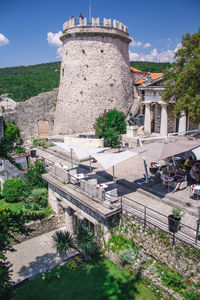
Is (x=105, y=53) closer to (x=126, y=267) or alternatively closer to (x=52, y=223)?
(x=52, y=223)

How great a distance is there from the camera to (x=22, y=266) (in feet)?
30.5

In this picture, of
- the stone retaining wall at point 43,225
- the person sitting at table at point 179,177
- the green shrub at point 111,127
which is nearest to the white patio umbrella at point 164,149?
the person sitting at table at point 179,177

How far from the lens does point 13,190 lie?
532 inches

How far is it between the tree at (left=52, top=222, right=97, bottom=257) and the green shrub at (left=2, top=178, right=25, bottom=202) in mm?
5198

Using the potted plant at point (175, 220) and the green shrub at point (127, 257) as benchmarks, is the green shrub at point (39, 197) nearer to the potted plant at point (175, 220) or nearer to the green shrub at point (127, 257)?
the green shrub at point (127, 257)

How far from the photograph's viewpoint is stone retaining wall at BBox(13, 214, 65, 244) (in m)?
11.0

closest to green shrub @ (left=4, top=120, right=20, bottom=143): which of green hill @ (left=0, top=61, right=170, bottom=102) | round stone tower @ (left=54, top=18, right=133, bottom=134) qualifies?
round stone tower @ (left=54, top=18, right=133, bottom=134)

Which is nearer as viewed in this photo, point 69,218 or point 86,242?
point 86,242

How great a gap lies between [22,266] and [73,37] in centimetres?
1898

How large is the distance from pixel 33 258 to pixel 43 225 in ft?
6.30

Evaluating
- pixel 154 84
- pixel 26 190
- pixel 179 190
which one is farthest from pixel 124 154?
pixel 154 84

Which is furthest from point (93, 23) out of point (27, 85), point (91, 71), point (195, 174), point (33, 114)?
point (27, 85)

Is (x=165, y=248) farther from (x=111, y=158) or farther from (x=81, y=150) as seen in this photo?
(x=81, y=150)

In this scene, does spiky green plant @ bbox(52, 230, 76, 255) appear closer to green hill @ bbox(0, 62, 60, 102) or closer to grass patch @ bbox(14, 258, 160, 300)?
grass patch @ bbox(14, 258, 160, 300)
